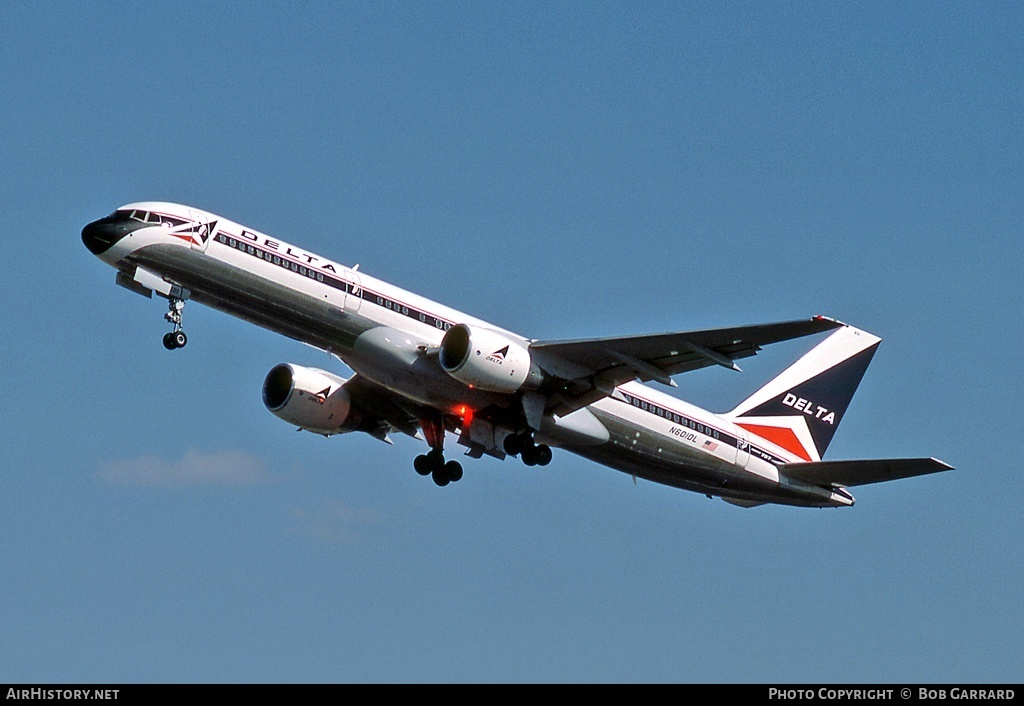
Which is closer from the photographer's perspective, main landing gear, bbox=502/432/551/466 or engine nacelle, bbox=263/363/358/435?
main landing gear, bbox=502/432/551/466

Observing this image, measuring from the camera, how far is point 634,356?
40531 mm

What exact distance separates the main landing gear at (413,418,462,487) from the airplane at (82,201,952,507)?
44mm

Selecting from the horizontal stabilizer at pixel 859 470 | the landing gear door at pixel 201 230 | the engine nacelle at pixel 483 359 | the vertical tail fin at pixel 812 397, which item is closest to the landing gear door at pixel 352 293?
the engine nacelle at pixel 483 359

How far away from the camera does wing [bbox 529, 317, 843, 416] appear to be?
3859 cm

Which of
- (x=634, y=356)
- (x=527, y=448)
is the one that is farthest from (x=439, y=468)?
(x=634, y=356)

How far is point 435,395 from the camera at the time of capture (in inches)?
1640

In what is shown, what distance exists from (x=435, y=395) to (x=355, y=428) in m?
5.73

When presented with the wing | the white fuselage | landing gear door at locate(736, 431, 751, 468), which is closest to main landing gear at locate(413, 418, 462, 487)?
the white fuselage

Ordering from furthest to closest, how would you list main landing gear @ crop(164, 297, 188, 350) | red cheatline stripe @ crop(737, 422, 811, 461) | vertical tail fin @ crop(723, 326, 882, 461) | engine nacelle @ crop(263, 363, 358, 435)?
vertical tail fin @ crop(723, 326, 882, 461), red cheatline stripe @ crop(737, 422, 811, 461), engine nacelle @ crop(263, 363, 358, 435), main landing gear @ crop(164, 297, 188, 350)

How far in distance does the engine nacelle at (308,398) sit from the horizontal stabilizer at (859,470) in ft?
45.6

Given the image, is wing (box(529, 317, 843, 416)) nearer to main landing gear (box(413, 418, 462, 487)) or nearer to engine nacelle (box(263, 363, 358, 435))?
main landing gear (box(413, 418, 462, 487))

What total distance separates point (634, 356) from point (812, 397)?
11.8 m

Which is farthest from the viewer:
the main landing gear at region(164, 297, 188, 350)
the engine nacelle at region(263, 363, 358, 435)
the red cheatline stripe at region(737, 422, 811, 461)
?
the red cheatline stripe at region(737, 422, 811, 461)
